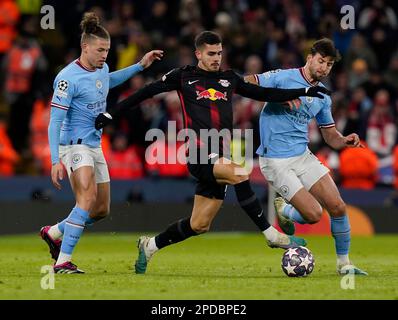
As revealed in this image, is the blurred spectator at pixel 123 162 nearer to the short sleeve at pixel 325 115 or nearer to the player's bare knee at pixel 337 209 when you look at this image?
the short sleeve at pixel 325 115

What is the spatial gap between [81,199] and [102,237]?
6.91m

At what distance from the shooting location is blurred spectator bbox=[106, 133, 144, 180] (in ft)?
62.5

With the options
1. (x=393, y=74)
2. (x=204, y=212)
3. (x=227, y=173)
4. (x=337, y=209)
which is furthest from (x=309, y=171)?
(x=393, y=74)

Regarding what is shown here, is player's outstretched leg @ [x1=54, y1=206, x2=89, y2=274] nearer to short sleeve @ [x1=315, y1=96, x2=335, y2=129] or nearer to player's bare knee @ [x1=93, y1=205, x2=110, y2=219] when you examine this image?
player's bare knee @ [x1=93, y1=205, x2=110, y2=219]

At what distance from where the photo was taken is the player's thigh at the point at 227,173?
10484 millimetres

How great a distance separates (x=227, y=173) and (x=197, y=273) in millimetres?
1271

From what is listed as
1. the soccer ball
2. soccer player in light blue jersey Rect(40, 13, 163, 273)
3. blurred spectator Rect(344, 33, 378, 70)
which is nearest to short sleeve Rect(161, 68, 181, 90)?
soccer player in light blue jersey Rect(40, 13, 163, 273)

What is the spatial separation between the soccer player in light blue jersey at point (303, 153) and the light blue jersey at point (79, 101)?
156 cm

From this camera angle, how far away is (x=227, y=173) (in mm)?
10477

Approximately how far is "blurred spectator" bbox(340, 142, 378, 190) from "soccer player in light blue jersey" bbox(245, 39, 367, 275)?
702 cm

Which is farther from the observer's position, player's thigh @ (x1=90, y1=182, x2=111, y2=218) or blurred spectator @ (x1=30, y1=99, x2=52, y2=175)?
blurred spectator @ (x1=30, y1=99, x2=52, y2=175)

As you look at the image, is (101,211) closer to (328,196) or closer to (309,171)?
(309,171)

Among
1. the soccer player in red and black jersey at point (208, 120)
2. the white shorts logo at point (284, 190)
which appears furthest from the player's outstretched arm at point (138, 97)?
the white shorts logo at point (284, 190)

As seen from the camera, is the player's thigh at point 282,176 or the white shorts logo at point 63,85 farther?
the player's thigh at point 282,176
